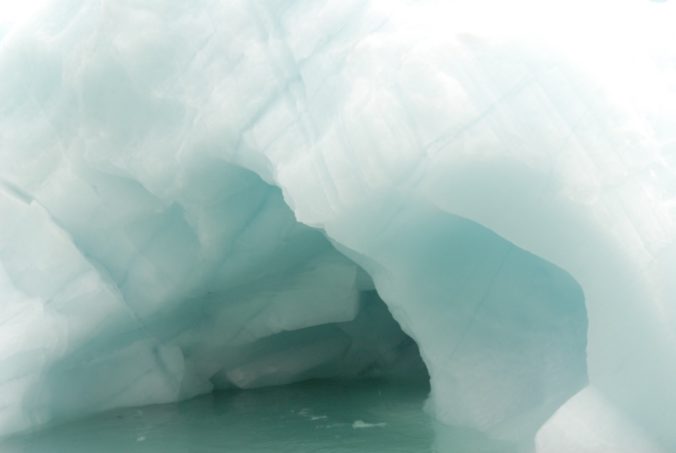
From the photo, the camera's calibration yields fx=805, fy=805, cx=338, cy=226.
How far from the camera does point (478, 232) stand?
327 centimetres

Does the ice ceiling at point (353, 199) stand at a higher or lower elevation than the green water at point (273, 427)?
higher

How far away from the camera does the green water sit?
3.30 m

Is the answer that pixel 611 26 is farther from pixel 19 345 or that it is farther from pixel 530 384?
pixel 19 345

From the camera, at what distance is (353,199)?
3051 mm

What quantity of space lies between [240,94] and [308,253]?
1182mm

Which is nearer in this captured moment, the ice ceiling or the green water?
the ice ceiling

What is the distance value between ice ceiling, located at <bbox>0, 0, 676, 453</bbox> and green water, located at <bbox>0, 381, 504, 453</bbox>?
0.18 metres

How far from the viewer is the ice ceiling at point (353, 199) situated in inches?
109

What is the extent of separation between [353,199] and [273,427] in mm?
A: 1284

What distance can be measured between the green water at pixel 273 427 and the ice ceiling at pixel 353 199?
0.18 meters

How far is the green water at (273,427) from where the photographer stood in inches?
130

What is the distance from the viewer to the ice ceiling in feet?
9.05

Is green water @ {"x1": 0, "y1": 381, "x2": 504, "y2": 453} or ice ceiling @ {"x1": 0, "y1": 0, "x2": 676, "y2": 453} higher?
ice ceiling @ {"x1": 0, "y1": 0, "x2": 676, "y2": 453}

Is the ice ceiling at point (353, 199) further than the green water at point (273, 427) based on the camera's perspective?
No
